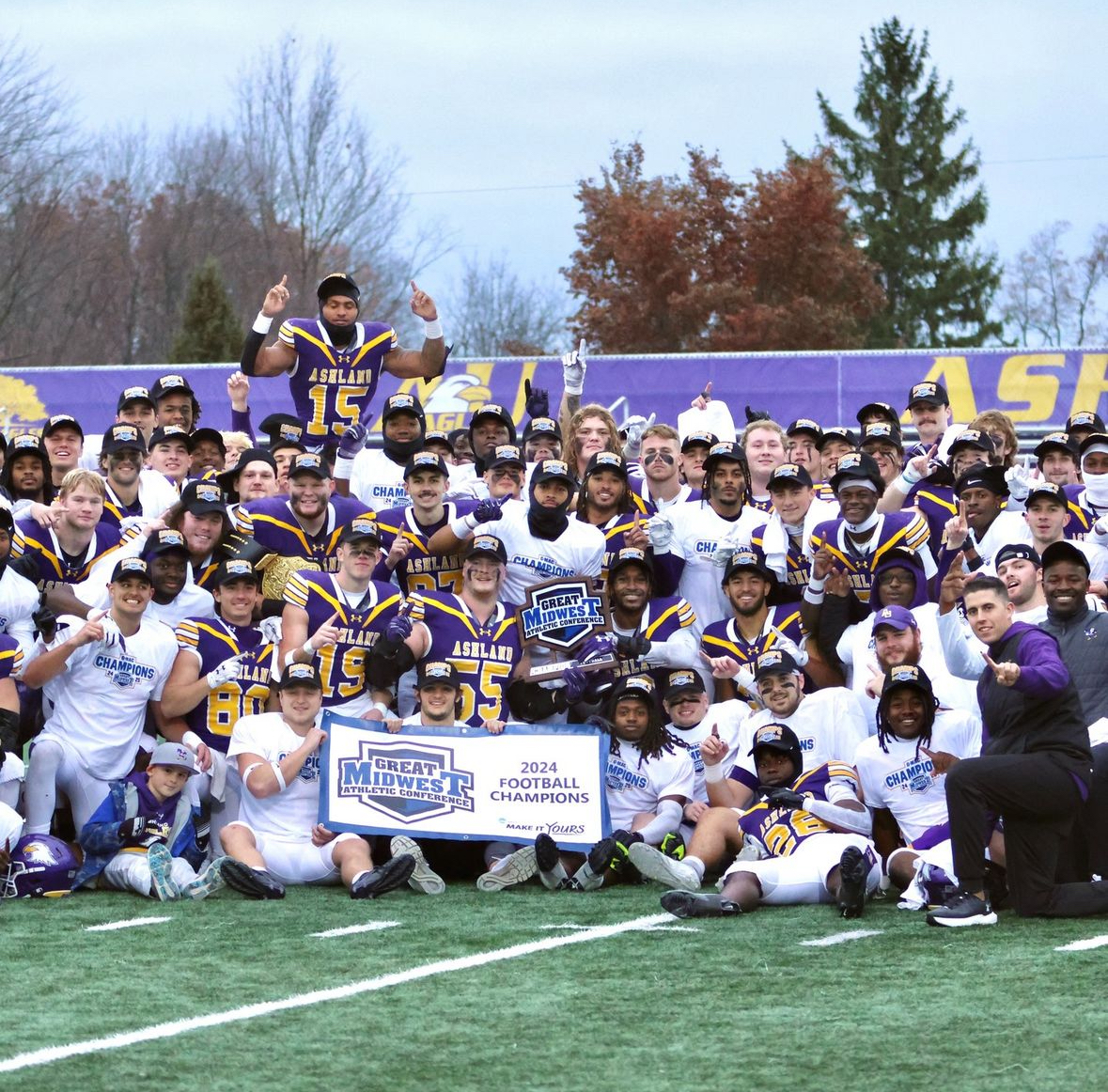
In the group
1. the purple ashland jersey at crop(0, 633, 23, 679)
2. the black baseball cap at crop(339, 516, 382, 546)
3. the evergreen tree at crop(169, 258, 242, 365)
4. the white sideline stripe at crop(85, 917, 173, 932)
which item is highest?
the evergreen tree at crop(169, 258, 242, 365)

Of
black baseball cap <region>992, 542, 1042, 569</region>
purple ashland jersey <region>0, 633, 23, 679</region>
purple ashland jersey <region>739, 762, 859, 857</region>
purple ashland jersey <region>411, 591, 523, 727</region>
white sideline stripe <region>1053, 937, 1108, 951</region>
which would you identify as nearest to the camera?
white sideline stripe <region>1053, 937, 1108, 951</region>

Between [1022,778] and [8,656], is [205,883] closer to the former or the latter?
[8,656]

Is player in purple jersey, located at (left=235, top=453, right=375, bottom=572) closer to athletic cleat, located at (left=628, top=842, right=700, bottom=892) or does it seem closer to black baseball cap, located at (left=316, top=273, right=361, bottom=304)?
black baseball cap, located at (left=316, top=273, right=361, bottom=304)

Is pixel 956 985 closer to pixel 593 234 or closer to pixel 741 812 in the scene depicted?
pixel 741 812

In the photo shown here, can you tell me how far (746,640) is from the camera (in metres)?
9.71

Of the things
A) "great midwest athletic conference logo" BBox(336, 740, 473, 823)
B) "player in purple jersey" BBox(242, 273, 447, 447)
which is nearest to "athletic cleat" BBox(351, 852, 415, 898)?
"great midwest athletic conference logo" BBox(336, 740, 473, 823)

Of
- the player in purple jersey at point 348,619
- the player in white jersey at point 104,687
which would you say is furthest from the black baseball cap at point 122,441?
the player in purple jersey at point 348,619

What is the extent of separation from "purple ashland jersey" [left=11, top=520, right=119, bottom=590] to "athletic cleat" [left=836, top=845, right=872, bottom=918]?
4224 millimetres

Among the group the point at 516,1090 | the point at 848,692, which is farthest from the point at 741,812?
the point at 516,1090

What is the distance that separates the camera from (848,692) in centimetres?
917

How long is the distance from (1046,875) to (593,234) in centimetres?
2868

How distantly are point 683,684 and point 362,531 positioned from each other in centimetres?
177

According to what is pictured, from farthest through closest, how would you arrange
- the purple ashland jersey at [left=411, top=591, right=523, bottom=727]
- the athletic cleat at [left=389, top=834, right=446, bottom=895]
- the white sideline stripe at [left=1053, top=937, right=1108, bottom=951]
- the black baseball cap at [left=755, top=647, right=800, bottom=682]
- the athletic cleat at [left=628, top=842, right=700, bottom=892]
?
the purple ashland jersey at [left=411, top=591, right=523, bottom=727] < the black baseball cap at [left=755, top=647, right=800, bottom=682] < the athletic cleat at [left=389, top=834, right=446, bottom=895] < the athletic cleat at [left=628, top=842, right=700, bottom=892] < the white sideline stripe at [left=1053, top=937, right=1108, bottom=951]

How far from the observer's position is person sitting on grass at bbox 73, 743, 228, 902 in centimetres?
849
